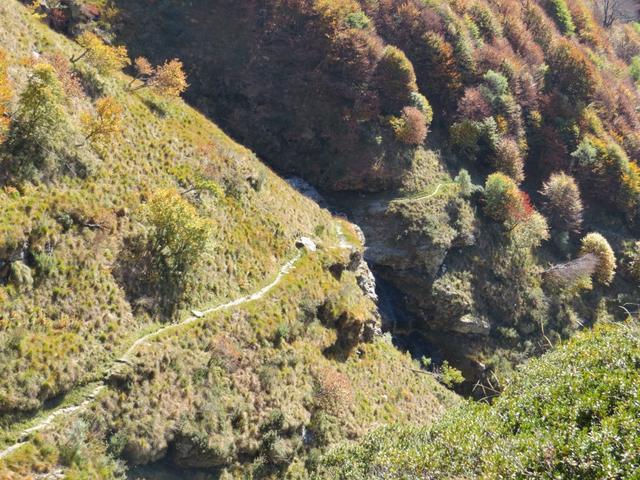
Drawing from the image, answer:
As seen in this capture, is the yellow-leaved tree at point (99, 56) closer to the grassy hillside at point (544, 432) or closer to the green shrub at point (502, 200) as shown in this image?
the grassy hillside at point (544, 432)

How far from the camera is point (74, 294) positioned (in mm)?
20750

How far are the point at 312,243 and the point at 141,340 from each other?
1490 cm

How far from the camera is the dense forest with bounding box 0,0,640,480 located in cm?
1919

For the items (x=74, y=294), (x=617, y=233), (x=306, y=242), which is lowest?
(x=74, y=294)

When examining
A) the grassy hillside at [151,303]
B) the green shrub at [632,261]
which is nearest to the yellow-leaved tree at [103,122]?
the grassy hillside at [151,303]

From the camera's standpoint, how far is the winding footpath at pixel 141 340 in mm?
17203

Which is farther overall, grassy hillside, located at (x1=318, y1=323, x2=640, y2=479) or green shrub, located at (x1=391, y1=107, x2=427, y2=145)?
green shrub, located at (x1=391, y1=107, x2=427, y2=145)

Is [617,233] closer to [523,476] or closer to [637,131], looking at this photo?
[637,131]

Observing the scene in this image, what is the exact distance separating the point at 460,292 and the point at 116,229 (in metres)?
28.9

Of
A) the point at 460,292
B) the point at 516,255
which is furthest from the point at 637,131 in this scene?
the point at 460,292

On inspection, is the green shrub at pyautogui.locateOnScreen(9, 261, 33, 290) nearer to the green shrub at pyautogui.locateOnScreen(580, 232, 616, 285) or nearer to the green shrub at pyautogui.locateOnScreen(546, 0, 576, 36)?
the green shrub at pyautogui.locateOnScreen(580, 232, 616, 285)

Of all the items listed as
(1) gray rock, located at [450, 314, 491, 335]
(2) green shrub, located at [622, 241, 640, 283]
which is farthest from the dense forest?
(1) gray rock, located at [450, 314, 491, 335]

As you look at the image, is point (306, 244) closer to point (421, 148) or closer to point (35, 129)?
point (35, 129)

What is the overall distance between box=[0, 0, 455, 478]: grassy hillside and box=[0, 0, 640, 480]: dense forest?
0.11 metres
